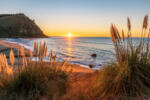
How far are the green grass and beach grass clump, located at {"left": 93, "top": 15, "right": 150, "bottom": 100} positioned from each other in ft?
3.41

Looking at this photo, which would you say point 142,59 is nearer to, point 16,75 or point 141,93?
point 141,93

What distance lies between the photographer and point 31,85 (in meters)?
3.03

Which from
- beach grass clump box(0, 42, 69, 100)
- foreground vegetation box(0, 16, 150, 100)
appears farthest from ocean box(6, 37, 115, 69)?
beach grass clump box(0, 42, 69, 100)

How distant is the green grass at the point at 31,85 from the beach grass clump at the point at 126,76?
3.41 ft

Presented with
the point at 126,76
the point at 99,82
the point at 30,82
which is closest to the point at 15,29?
the point at 30,82

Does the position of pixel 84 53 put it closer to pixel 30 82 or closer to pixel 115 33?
pixel 115 33

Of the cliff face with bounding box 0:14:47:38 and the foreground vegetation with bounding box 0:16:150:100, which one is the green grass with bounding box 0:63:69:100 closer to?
the foreground vegetation with bounding box 0:16:150:100

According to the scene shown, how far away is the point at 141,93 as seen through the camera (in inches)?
108

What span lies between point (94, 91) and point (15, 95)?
1.91 m

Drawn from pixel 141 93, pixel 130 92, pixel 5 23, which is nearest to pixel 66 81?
pixel 130 92

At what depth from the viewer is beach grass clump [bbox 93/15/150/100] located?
2.92m

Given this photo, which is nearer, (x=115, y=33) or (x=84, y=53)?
(x=115, y=33)

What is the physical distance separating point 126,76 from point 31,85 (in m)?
2.32

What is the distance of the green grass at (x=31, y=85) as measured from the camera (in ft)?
9.45
